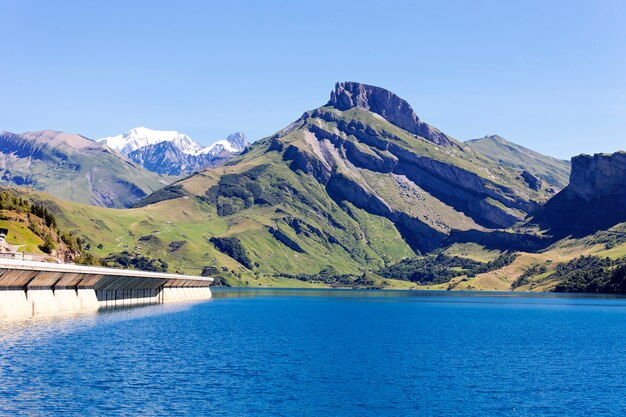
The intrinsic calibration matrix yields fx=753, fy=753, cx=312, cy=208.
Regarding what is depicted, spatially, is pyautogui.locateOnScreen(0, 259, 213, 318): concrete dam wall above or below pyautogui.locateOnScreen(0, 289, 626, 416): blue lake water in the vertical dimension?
above

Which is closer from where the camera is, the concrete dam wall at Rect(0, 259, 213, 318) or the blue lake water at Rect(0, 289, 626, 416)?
the blue lake water at Rect(0, 289, 626, 416)

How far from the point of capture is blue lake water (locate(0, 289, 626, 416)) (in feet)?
207

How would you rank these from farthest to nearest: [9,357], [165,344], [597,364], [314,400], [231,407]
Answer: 1. [165,344]
2. [597,364]
3. [9,357]
4. [314,400]
5. [231,407]

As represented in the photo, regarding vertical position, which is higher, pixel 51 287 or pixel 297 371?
pixel 51 287

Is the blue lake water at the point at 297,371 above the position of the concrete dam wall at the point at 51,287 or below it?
below

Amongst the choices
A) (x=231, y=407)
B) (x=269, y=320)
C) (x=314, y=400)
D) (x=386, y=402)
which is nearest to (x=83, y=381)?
(x=231, y=407)

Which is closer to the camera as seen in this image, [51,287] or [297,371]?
[297,371]

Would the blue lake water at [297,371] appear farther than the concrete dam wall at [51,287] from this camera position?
No

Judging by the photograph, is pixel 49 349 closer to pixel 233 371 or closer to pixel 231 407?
pixel 233 371

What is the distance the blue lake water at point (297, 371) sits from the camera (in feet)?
207

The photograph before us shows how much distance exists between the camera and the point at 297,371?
83188 millimetres

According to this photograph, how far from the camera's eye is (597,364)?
95750mm

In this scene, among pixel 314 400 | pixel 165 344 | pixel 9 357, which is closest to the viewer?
pixel 314 400

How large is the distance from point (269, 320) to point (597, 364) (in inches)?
3582
